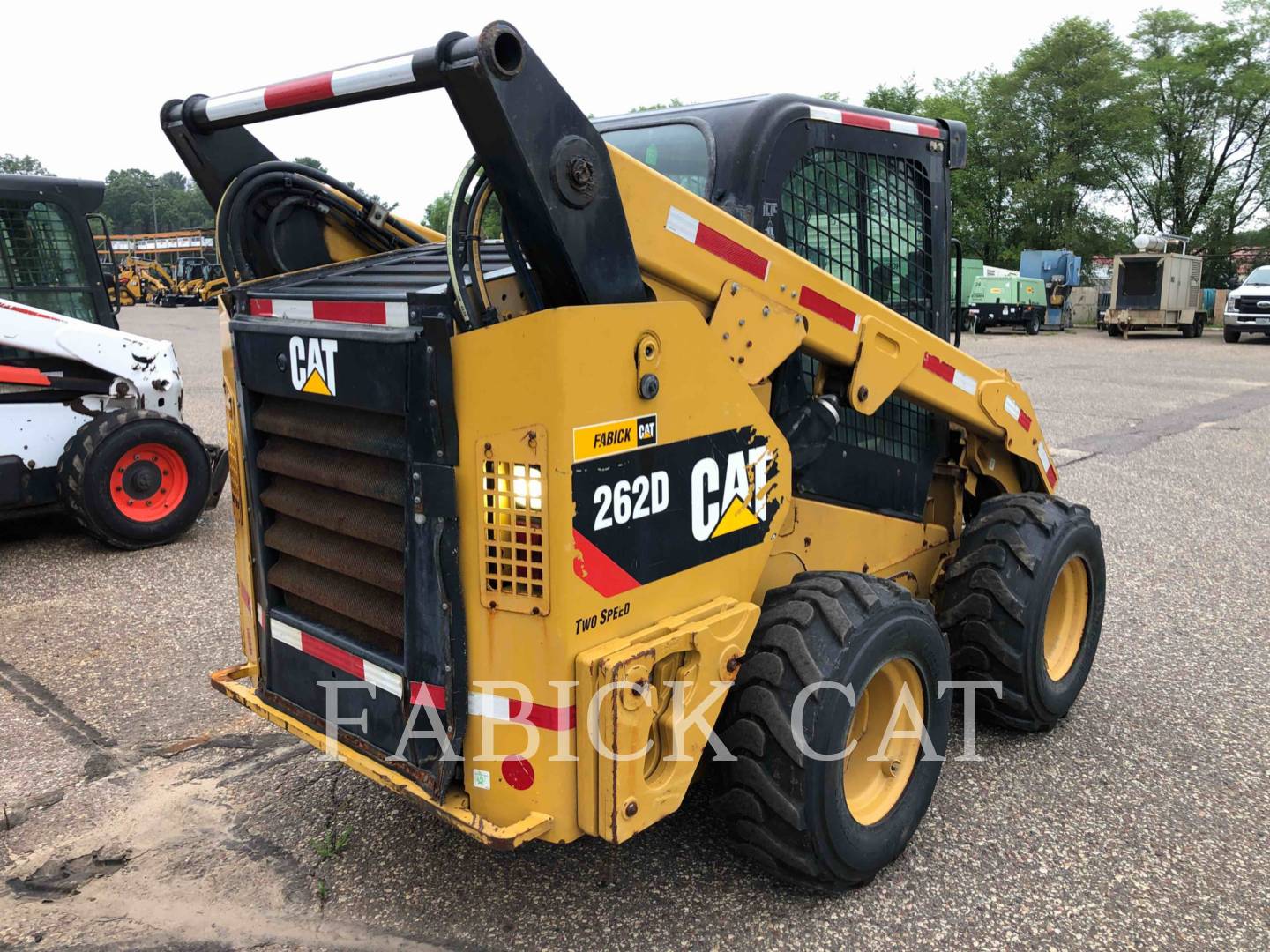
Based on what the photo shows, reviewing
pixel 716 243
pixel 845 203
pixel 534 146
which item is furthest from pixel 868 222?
pixel 534 146

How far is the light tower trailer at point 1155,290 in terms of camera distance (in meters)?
26.3

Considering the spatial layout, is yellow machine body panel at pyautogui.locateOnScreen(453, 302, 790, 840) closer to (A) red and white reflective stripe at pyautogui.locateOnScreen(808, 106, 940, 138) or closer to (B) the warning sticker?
(B) the warning sticker

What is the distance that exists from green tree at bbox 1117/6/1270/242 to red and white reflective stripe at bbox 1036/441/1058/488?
38369 mm

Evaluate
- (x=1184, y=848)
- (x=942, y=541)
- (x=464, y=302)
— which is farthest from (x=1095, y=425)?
(x=464, y=302)

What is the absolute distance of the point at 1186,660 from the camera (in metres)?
4.83

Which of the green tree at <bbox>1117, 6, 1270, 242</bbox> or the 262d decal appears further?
the green tree at <bbox>1117, 6, 1270, 242</bbox>

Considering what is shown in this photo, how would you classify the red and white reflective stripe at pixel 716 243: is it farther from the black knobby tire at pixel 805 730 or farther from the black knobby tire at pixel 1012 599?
the black knobby tire at pixel 1012 599

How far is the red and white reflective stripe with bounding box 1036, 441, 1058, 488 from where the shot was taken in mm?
4410

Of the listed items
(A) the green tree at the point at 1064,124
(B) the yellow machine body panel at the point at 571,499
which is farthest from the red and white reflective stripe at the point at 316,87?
(A) the green tree at the point at 1064,124

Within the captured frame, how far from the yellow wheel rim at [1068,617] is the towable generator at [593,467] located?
1.48ft

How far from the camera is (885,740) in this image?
316cm

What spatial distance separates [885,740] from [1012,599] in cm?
93

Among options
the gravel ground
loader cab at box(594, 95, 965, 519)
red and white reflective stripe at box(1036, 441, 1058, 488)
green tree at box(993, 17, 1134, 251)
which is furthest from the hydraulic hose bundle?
green tree at box(993, 17, 1134, 251)

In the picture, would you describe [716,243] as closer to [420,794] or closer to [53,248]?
[420,794]
